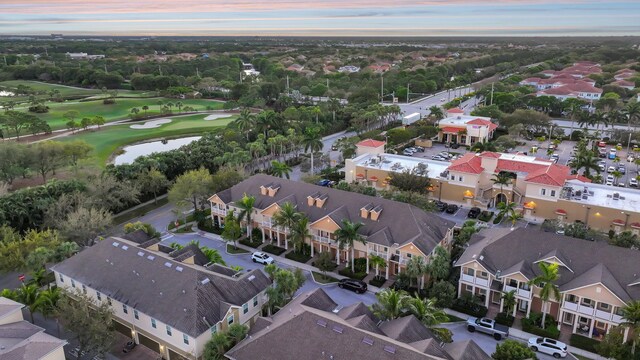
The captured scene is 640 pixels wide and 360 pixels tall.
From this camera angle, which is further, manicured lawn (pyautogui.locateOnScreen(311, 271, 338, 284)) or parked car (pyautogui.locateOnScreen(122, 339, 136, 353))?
manicured lawn (pyautogui.locateOnScreen(311, 271, 338, 284))

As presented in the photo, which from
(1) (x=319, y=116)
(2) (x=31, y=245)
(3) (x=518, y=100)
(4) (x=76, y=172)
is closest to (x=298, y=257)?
(2) (x=31, y=245)

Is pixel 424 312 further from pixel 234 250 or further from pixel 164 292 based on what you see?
pixel 234 250

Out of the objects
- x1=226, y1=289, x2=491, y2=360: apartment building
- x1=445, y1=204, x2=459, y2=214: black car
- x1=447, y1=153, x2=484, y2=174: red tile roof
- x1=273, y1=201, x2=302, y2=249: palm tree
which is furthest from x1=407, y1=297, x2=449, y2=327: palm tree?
x1=447, y1=153, x2=484, y2=174: red tile roof

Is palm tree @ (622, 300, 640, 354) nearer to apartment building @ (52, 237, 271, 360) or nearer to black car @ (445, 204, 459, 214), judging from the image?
apartment building @ (52, 237, 271, 360)

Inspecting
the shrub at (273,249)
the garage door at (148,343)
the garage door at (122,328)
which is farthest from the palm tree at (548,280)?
the garage door at (122,328)

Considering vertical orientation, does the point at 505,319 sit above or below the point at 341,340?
below

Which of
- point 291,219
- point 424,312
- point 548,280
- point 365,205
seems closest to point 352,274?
point 365,205

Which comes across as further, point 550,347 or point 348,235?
point 348,235
